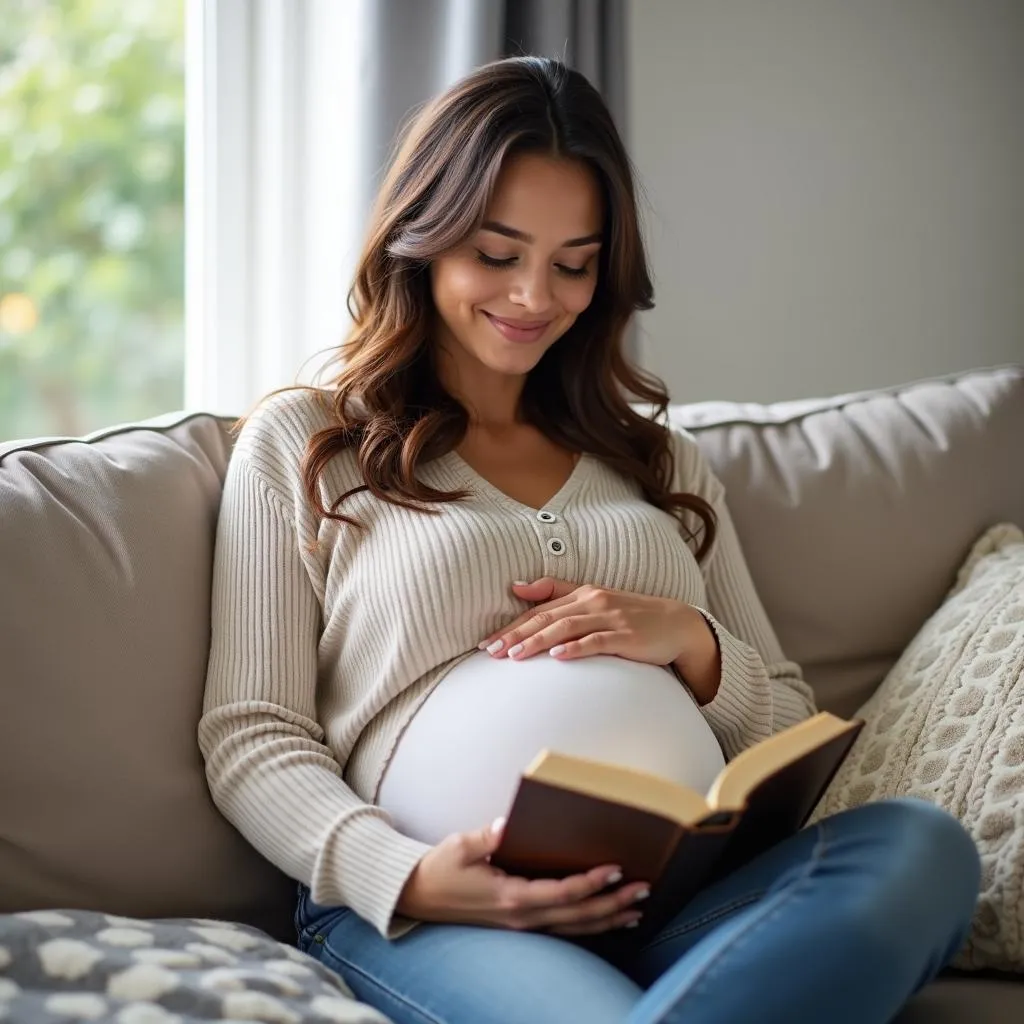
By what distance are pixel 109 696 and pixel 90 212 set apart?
149 centimetres

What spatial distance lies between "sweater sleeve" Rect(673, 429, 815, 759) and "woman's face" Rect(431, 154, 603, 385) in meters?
0.31

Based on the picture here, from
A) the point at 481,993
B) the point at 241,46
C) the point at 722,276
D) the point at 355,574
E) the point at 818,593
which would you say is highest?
the point at 241,46

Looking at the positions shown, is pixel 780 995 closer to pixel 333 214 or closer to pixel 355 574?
pixel 355 574

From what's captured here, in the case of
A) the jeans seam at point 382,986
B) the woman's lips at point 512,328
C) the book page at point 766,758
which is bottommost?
the jeans seam at point 382,986

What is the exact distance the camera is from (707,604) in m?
1.68

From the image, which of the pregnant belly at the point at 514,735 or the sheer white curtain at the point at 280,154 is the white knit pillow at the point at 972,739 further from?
the sheer white curtain at the point at 280,154

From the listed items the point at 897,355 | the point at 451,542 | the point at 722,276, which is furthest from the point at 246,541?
the point at 897,355

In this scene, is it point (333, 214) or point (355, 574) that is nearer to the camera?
point (355, 574)

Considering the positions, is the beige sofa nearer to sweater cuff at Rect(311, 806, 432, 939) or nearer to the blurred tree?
sweater cuff at Rect(311, 806, 432, 939)

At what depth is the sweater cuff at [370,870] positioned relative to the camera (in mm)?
1200

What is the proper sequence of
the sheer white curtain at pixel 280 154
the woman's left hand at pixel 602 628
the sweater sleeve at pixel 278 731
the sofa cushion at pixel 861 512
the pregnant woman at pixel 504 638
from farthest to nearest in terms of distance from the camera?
1. the sheer white curtain at pixel 280 154
2. the sofa cushion at pixel 861 512
3. the woman's left hand at pixel 602 628
4. the sweater sleeve at pixel 278 731
5. the pregnant woman at pixel 504 638

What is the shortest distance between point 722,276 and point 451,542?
130 centimetres

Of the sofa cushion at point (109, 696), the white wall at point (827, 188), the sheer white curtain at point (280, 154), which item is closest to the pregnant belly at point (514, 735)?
the sofa cushion at point (109, 696)

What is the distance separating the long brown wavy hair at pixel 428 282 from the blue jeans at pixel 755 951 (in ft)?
1.61
